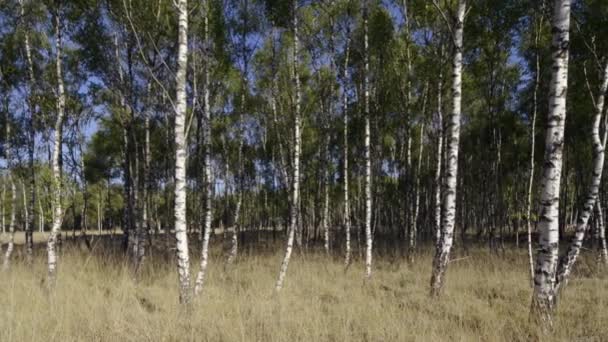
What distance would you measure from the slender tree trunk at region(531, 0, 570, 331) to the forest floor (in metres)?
0.37

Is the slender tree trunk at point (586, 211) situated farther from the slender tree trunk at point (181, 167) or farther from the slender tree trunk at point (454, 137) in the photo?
the slender tree trunk at point (181, 167)

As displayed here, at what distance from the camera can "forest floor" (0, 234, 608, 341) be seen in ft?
12.8

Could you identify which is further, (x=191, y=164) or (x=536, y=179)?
(x=536, y=179)

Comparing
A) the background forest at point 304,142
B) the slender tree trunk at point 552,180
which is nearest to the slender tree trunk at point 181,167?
the background forest at point 304,142

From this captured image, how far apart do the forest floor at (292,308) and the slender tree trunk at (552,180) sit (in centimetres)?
37

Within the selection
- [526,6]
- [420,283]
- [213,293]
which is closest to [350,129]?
[526,6]

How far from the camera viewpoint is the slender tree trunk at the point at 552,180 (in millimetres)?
3641

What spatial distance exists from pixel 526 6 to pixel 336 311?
9.46 m

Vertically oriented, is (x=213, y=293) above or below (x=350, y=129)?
below

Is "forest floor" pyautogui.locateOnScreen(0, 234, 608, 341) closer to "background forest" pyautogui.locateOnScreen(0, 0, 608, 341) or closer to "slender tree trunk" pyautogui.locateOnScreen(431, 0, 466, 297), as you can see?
"background forest" pyautogui.locateOnScreen(0, 0, 608, 341)

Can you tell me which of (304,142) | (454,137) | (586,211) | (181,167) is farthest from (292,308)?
(304,142)

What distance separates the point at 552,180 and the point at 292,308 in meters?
3.89

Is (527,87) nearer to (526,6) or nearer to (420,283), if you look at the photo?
(526,6)

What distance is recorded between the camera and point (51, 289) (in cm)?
602
